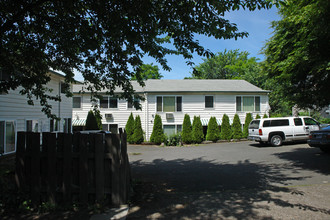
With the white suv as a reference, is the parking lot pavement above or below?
below

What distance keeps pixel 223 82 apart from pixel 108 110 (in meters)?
12.9

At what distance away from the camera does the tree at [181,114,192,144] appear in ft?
65.2

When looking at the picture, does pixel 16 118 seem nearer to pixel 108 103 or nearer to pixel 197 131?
pixel 108 103

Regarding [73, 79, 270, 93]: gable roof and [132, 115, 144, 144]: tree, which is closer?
[132, 115, 144, 144]: tree

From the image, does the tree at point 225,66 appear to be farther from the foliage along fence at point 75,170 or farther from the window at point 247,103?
the foliage along fence at point 75,170

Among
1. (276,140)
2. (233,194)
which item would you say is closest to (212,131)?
(276,140)

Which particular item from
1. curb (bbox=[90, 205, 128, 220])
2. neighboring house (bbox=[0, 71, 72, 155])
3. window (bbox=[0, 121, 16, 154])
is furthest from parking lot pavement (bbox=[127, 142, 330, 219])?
window (bbox=[0, 121, 16, 154])

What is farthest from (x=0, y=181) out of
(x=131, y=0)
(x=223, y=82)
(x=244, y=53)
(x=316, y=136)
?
(x=244, y=53)

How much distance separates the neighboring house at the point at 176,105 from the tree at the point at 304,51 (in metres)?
12.1

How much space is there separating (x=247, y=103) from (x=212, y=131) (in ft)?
16.2

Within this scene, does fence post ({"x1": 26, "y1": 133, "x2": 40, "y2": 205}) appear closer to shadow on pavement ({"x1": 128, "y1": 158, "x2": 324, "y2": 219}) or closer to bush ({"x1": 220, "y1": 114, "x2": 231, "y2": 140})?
shadow on pavement ({"x1": 128, "y1": 158, "x2": 324, "y2": 219})

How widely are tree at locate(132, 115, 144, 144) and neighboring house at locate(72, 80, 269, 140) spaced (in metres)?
0.88

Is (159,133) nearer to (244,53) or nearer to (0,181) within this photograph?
(0,181)

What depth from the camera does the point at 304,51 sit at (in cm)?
661
